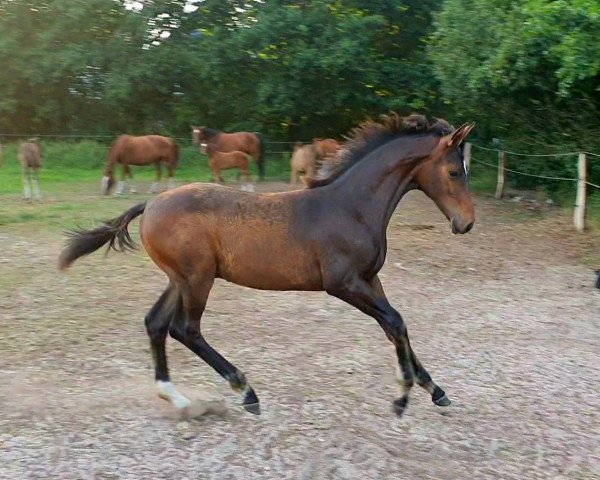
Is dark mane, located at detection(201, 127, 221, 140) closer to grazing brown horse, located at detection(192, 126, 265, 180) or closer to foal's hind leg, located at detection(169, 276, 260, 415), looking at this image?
grazing brown horse, located at detection(192, 126, 265, 180)

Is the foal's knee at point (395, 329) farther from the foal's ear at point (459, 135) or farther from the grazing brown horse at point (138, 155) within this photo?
the grazing brown horse at point (138, 155)

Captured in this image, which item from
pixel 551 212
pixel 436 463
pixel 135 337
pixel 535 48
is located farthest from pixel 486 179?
pixel 436 463

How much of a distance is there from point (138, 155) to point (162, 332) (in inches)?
458

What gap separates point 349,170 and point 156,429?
1.91 meters

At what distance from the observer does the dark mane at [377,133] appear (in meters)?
4.50

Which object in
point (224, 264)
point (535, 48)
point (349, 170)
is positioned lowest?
point (224, 264)

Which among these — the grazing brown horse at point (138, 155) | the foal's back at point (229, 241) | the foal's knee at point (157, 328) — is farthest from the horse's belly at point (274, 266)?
the grazing brown horse at point (138, 155)

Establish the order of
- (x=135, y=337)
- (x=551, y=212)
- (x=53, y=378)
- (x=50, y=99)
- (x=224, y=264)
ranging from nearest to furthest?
(x=224, y=264), (x=53, y=378), (x=135, y=337), (x=551, y=212), (x=50, y=99)

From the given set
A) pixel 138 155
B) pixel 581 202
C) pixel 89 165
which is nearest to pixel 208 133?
pixel 138 155

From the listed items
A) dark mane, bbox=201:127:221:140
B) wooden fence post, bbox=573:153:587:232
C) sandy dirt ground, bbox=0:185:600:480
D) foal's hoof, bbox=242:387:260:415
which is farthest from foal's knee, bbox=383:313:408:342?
dark mane, bbox=201:127:221:140

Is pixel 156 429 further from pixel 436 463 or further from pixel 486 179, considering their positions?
pixel 486 179

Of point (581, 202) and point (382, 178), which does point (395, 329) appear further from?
point (581, 202)

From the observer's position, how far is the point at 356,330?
6.16 m

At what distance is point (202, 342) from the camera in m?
4.39
